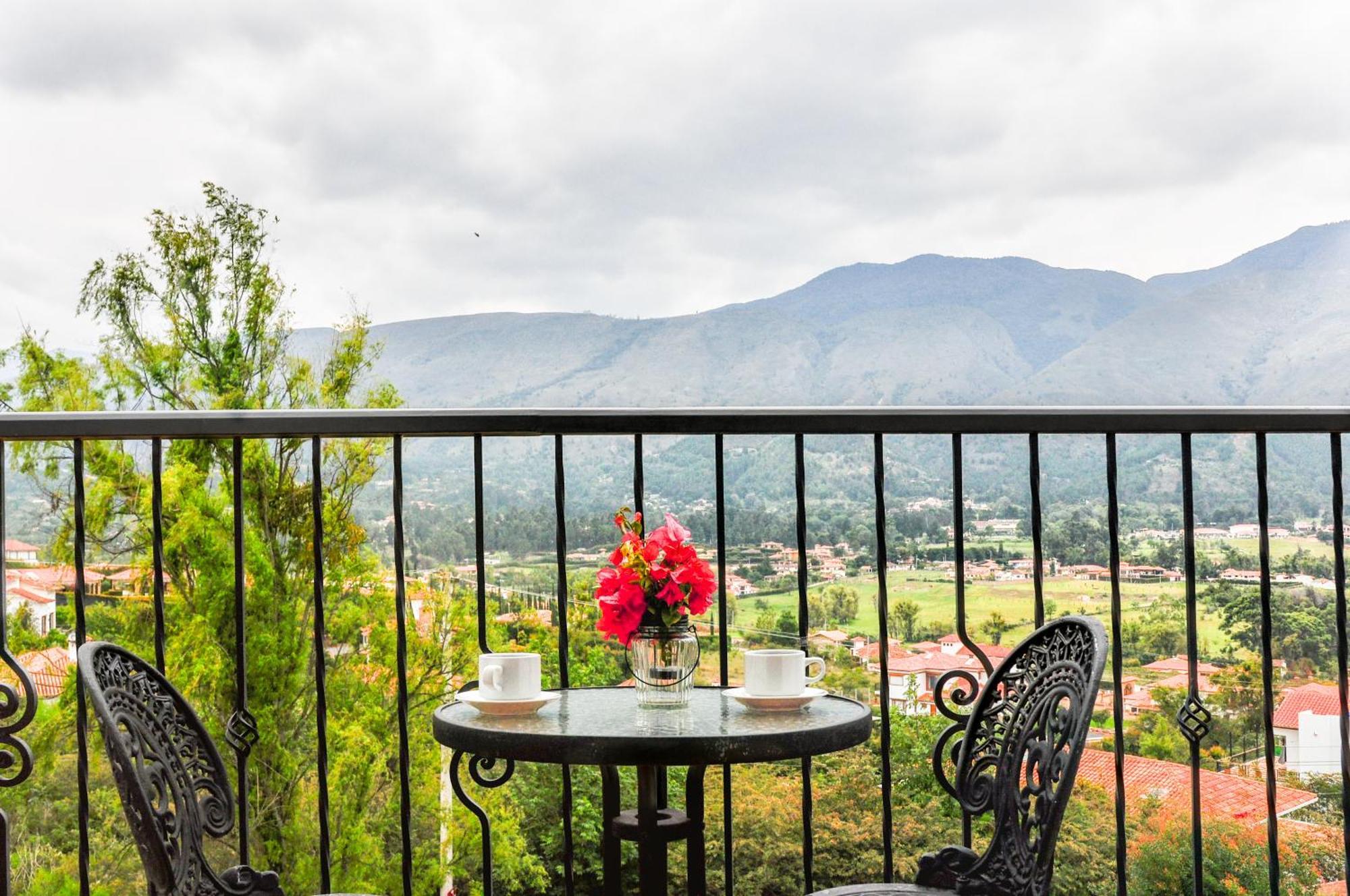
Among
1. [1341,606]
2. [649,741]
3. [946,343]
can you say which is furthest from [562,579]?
[946,343]

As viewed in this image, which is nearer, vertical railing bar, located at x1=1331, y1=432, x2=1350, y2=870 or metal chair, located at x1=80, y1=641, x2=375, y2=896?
metal chair, located at x1=80, y1=641, x2=375, y2=896

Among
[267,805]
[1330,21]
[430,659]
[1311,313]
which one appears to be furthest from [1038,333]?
[267,805]

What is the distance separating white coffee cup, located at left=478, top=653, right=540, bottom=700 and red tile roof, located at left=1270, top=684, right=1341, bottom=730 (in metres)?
11.6

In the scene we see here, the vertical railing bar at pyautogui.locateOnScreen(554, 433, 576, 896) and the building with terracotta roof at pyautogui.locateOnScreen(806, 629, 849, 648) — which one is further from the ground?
the vertical railing bar at pyautogui.locateOnScreen(554, 433, 576, 896)

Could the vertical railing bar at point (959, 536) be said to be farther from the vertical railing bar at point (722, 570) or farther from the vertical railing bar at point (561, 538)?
the vertical railing bar at point (561, 538)

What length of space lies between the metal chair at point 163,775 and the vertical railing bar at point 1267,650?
5.47 feet

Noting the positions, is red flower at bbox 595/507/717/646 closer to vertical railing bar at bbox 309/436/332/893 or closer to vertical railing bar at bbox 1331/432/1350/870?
vertical railing bar at bbox 309/436/332/893

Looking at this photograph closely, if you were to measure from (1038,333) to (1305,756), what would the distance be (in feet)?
29.7

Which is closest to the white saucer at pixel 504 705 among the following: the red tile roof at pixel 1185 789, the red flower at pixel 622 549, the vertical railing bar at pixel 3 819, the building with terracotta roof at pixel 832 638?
the red flower at pixel 622 549

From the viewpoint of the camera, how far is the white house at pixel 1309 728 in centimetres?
1161

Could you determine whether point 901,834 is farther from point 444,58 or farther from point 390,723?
point 444,58

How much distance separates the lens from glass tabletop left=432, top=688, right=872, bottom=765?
1409 mm

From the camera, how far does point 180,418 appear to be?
6.53 feet

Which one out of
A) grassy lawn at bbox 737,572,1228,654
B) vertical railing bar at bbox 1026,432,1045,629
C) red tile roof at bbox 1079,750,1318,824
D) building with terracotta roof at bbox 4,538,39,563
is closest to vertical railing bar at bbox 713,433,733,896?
vertical railing bar at bbox 1026,432,1045,629
